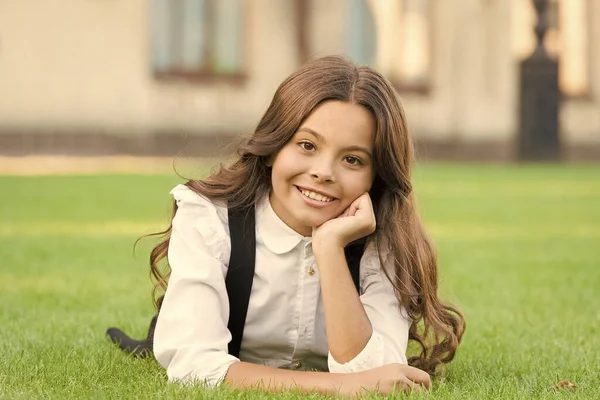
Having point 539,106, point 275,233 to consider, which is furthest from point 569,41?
point 275,233

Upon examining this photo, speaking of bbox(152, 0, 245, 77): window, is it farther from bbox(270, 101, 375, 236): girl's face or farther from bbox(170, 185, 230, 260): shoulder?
bbox(270, 101, 375, 236): girl's face

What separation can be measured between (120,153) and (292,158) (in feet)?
56.6

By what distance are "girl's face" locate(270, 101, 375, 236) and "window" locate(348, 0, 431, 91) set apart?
19028 mm

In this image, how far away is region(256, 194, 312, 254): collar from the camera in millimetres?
3777

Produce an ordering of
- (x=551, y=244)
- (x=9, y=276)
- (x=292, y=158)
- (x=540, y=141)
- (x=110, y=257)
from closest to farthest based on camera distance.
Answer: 1. (x=292, y=158)
2. (x=9, y=276)
3. (x=110, y=257)
4. (x=551, y=244)
5. (x=540, y=141)

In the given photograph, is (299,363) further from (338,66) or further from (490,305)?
(490,305)

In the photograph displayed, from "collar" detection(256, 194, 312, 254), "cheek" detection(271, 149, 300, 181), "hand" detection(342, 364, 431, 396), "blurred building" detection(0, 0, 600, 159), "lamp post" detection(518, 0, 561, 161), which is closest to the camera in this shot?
"hand" detection(342, 364, 431, 396)

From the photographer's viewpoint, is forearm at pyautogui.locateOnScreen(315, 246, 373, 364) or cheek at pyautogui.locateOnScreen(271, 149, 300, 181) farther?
cheek at pyautogui.locateOnScreen(271, 149, 300, 181)

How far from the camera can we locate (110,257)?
25.0 feet

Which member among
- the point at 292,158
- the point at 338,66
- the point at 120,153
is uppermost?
the point at 338,66

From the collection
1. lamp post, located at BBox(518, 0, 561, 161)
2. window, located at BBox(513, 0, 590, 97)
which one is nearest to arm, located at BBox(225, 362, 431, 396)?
lamp post, located at BBox(518, 0, 561, 161)

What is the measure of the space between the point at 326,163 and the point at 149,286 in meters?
3.02

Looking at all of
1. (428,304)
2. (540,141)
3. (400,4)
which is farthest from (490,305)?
(400,4)

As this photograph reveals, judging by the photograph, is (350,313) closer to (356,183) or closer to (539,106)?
(356,183)
